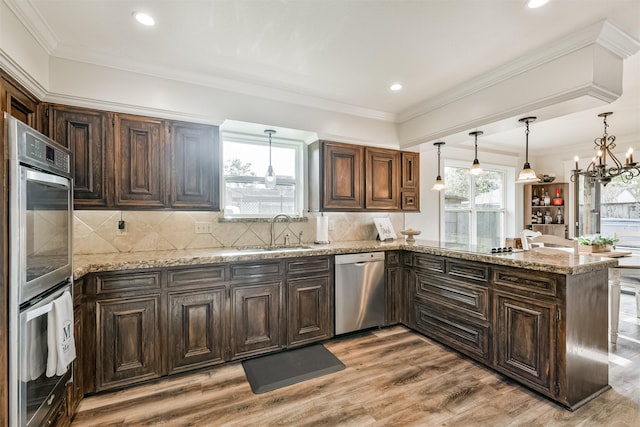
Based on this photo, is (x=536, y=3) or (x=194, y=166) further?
(x=194, y=166)

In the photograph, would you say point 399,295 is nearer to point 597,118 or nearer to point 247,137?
point 247,137

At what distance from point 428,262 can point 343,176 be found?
137 centimetres

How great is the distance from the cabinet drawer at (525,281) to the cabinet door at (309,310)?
152cm

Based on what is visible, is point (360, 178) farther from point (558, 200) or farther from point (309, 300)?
point (558, 200)

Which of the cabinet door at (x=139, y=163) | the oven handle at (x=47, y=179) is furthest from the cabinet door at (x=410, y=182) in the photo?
the oven handle at (x=47, y=179)

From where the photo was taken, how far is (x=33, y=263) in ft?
4.54

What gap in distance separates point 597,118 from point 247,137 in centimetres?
471

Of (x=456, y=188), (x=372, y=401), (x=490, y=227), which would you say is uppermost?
(x=456, y=188)

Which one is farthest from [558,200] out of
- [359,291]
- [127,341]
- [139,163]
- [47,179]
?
[47,179]

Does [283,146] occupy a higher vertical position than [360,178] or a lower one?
higher

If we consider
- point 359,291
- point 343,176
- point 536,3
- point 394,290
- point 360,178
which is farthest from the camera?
point 360,178

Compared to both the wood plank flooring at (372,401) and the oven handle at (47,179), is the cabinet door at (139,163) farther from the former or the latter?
the wood plank flooring at (372,401)

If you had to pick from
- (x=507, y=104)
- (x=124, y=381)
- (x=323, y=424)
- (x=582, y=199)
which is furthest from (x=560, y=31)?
(x=582, y=199)

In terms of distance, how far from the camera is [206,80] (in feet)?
9.36
